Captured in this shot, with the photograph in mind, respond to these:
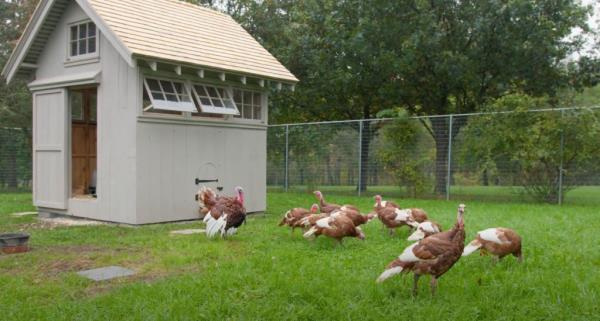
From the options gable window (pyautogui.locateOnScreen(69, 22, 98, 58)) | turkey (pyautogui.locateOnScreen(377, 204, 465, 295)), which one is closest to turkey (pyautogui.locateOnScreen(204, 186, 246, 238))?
turkey (pyautogui.locateOnScreen(377, 204, 465, 295))

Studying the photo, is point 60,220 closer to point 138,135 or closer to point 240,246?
point 138,135

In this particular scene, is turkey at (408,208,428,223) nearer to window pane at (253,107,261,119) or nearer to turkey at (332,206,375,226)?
turkey at (332,206,375,226)

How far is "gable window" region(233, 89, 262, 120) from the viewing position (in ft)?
39.6

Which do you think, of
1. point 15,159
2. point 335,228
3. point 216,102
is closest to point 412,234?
point 335,228

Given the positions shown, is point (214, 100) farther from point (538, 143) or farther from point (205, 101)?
point (538, 143)

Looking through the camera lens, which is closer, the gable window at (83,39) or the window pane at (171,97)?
the window pane at (171,97)

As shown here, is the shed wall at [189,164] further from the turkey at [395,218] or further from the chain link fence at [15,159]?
the chain link fence at [15,159]

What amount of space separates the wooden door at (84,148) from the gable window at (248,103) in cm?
340

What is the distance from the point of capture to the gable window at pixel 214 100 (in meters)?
11.0

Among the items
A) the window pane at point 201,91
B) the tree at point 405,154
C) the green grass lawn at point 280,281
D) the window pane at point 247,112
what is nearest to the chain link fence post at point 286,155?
the tree at point 405,154

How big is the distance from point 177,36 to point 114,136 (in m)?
2.48

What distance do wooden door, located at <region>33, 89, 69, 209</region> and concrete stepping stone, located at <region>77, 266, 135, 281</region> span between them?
5.45m

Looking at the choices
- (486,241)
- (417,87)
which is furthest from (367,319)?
(417,87)

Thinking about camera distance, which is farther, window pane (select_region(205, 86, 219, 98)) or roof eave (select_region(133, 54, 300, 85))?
window pane (select_region(205, 86, 219, 98))
